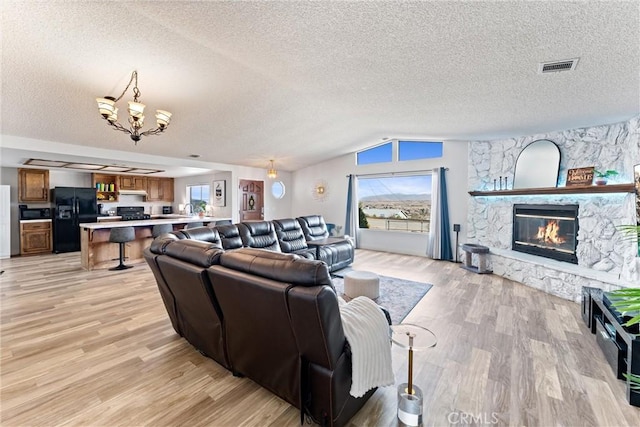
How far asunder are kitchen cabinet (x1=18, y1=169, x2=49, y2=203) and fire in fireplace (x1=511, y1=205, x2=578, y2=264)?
1070 centimetres

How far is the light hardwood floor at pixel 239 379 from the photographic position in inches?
66.0

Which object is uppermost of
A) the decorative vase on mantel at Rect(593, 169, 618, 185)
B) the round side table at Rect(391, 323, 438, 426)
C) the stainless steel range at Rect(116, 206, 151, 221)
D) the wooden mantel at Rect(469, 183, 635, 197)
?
the decorative vase on mantel at Rect(593, 169, 618, 185)

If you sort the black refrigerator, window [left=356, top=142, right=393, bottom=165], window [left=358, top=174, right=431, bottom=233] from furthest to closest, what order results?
1. window [left=356, top=142, right=393, bottom=165]
2. window [left=358, top=174, right=431, bottom=233]
3. the black refrigerator

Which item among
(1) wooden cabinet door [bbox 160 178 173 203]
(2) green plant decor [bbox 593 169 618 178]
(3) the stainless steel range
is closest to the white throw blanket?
(2) green plant decor [bbox 593 169 618 178]

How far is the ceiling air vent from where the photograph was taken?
92.5 inches

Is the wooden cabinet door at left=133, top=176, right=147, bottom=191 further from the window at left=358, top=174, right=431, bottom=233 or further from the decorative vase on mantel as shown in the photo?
the decorative vase on mantel

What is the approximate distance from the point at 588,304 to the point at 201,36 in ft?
15.6

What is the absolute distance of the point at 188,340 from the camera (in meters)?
2.48

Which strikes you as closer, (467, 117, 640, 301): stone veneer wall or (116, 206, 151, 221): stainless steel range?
(467, 117, 640, 301): stone veneer wall

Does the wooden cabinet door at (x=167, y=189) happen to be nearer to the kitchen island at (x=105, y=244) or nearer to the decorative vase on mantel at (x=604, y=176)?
the kitchen island at (x=105, y=244)

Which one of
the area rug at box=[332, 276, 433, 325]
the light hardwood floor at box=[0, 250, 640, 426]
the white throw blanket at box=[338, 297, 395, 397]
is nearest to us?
the white throw blanket at box=[338, 297, 395, 397]

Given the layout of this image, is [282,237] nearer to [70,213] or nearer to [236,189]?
[236,189]

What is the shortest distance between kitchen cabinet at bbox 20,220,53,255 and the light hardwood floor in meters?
3.78

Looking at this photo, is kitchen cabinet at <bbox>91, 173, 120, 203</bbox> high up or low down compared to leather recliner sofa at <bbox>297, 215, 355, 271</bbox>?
up
